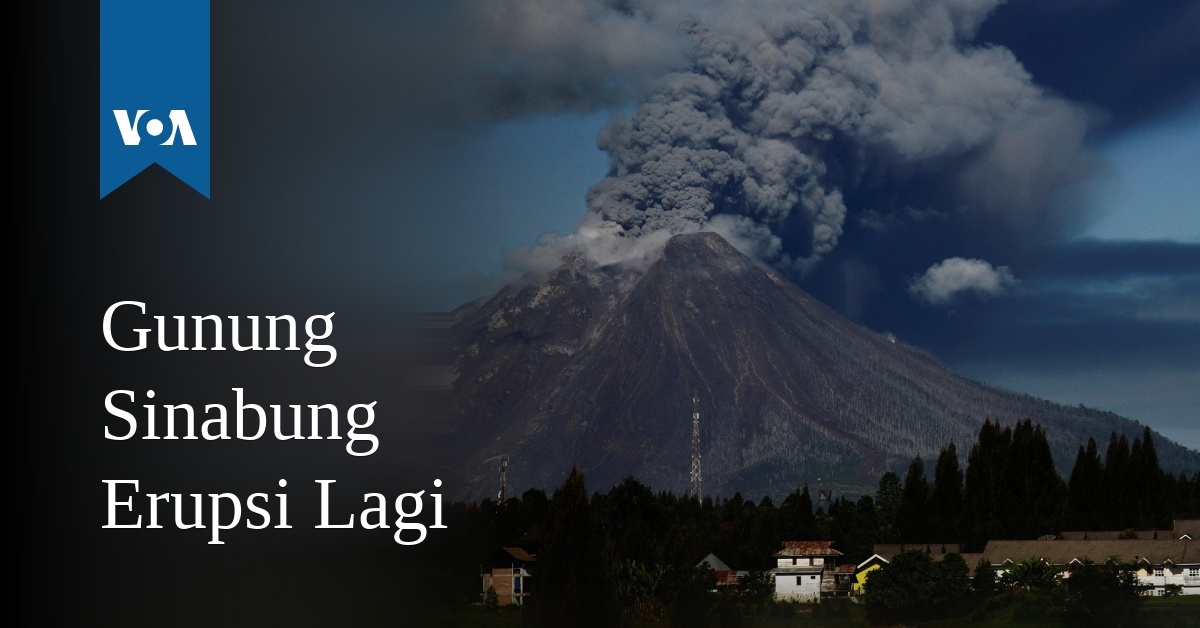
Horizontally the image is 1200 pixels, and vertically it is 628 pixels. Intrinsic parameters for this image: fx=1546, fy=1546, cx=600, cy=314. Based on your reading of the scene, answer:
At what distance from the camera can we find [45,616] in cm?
891

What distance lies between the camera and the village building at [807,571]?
242 feet

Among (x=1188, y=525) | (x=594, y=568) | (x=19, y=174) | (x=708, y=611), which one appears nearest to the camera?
(x=19, y=174)

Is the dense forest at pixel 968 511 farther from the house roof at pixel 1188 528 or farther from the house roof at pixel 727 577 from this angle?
the house roof at pixel 1188 528

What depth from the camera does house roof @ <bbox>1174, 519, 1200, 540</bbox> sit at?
72.9m

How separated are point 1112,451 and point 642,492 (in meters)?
26.7

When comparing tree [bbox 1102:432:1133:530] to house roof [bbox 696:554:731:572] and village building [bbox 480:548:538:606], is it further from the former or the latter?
village building [bbox 480:548:538:606]

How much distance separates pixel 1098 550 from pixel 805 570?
1375cm

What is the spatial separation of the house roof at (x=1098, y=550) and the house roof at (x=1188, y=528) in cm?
138

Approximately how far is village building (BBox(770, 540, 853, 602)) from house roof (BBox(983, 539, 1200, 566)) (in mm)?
7500

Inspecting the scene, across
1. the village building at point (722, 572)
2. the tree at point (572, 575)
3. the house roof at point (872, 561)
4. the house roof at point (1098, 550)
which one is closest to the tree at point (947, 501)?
the house roof at point (1098, 550)

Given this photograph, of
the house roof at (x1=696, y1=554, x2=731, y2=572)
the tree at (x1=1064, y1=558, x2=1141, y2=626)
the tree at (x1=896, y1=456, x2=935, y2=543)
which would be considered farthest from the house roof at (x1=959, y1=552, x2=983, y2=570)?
the tree at (x1=1064, y1=558, x2=1141, y2=626)

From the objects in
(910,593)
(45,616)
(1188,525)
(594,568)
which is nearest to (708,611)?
(910,593)

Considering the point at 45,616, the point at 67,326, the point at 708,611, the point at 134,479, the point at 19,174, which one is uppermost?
the point at 19,174

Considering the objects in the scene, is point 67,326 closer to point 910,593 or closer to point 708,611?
point 708,611
